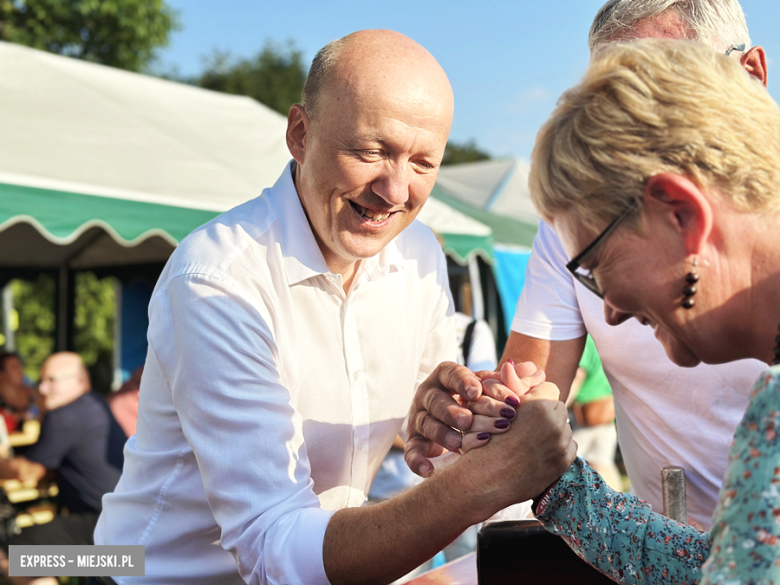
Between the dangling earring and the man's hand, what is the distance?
46cm

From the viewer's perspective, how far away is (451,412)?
5.06 feet

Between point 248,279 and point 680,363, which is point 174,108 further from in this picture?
point 680,363

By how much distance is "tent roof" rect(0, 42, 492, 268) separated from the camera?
172 inches

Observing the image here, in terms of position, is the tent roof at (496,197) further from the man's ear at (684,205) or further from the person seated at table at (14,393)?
the man's ear at (684,205)

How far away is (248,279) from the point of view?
5.27ft

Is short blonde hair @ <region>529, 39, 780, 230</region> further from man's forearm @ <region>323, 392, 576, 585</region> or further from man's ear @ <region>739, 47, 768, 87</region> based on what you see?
man's ear @ <region>739, 47, 768, 87</region>

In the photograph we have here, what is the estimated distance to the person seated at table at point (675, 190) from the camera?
3.20 ft

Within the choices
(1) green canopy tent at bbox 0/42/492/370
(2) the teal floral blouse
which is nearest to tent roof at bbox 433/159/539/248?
(1) green canopy tent at bbox 0/42/492/370

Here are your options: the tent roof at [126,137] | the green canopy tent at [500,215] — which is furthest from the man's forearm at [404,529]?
the green canopy tent at [500,215]

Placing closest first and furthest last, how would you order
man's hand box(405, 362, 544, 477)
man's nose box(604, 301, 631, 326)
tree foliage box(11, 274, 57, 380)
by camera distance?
man's nose box(604, 301, 631, 326) < man's hand box(405, 362, 544, 477) < tree foliage box(11, 274, 57, 380)

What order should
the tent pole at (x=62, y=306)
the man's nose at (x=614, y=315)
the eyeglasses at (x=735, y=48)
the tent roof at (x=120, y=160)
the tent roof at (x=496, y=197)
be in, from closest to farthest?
the man's nose at (x=614, y=315) → the eyeglasses at (x=735, y=48) → the tent roof at (x=120, y=160) → the tent pole at (x=62, y=306) → the tent roof at (x=496, y=197)

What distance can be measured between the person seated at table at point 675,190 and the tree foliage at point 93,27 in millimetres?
14028

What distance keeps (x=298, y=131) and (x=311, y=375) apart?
664 mm

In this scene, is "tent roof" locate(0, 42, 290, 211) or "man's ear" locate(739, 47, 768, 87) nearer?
"man's ear" locate(739, 47, 768, 87)
